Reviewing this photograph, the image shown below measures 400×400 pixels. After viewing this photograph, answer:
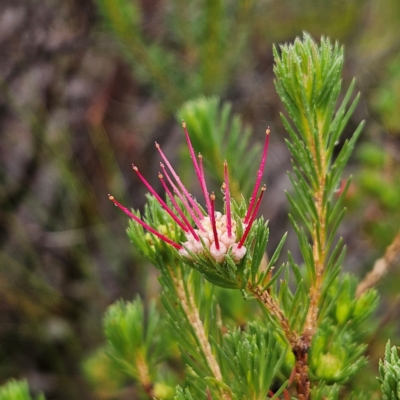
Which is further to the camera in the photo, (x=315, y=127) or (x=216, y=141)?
(x=216, y=141)

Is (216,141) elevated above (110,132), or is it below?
below

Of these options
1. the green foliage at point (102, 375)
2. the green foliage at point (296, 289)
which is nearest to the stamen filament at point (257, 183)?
the green foliage at point (296, 289)

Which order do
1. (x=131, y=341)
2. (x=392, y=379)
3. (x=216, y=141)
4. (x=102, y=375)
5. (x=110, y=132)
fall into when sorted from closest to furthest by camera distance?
1. (x=392, y=379)
2. (x=131, y=341)
3. (x=216, y=141)
4. (x=102, y=375)
5. (x=110, y=132)

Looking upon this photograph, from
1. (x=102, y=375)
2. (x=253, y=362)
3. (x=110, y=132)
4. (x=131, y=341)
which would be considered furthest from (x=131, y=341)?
(x=110, y=132)

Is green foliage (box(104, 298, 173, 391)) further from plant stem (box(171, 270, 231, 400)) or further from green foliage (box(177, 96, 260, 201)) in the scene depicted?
green foliage (box(177, 96, 260, 201))

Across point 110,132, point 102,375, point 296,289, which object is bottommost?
point 102,375

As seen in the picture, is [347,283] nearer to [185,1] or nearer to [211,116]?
[211,116]

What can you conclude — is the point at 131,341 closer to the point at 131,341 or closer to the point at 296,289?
the point at 131,341

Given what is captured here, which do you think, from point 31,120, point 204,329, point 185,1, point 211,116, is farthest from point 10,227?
point 204,329
